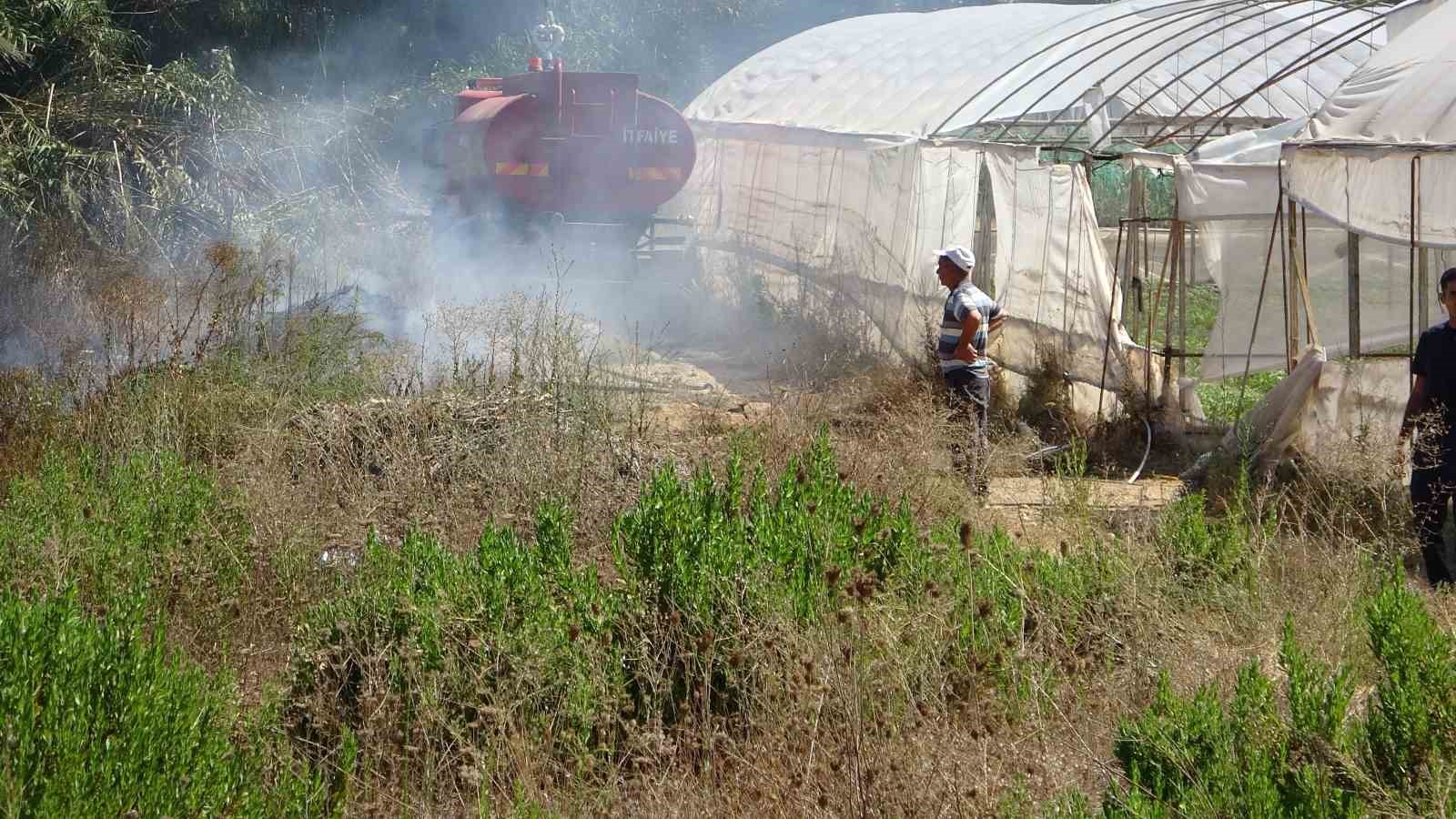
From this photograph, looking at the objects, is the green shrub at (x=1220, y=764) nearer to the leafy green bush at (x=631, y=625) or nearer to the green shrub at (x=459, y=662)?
the leafy green bush at (x=631, y=625)

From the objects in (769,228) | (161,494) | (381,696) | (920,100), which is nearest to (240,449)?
(161,494)

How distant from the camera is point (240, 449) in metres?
6.78

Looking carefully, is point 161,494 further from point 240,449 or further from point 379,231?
point 379,231

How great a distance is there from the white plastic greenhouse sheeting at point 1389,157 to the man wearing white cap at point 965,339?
1.88 meters

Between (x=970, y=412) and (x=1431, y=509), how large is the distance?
2639 millimetres

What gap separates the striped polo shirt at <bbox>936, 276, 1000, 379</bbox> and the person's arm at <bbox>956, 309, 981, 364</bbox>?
0.02 m

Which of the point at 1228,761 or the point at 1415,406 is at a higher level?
the point at 1415,406

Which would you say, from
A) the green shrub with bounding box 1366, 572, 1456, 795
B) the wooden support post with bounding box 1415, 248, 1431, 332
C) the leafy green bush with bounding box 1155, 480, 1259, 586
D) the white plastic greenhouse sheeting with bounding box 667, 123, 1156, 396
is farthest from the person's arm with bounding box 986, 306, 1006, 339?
the green shrub with bounding box 1366, 572, 1456, 795

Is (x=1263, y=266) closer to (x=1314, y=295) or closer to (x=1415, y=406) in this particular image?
(x=1314, y=295)

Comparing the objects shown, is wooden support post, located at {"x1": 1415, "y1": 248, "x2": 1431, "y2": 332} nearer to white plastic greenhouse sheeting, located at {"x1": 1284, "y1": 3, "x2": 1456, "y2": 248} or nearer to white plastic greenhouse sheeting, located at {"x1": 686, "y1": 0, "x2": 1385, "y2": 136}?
white plastic greenhouse sheeting, located at {"x1": 1284, "y1": 3, "x2": 1456, "y2": 248}

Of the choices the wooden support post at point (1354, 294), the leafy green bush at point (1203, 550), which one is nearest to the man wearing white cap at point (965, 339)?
the wooden support post at point (1354, 294)

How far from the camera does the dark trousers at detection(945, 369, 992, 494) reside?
8.00 m

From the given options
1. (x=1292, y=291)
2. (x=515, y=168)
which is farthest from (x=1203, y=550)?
(x=515, y=168)

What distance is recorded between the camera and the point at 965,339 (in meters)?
8.25
